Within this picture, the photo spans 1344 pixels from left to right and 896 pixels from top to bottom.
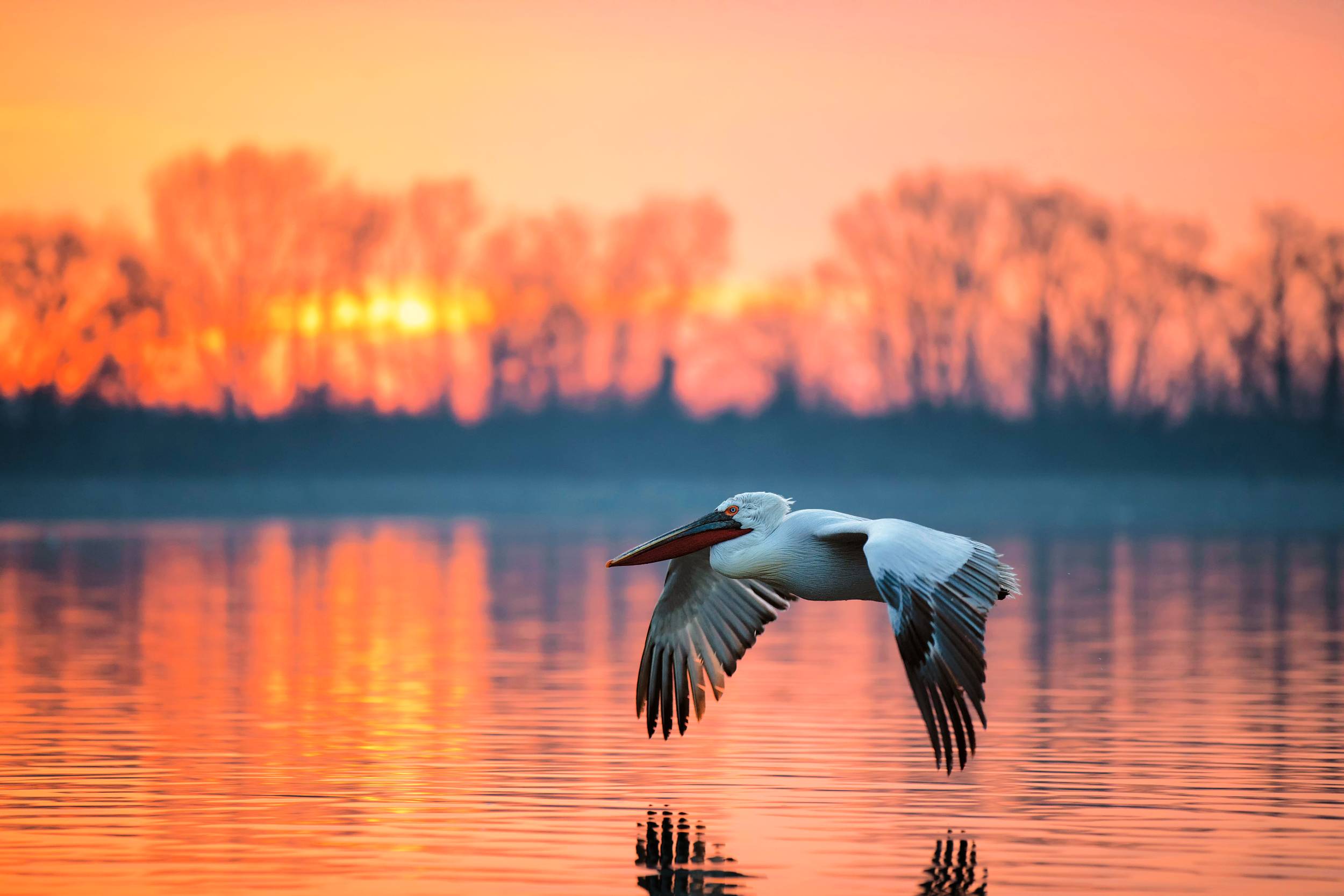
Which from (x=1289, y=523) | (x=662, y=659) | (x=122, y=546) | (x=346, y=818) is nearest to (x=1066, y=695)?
(x=662, y=659)

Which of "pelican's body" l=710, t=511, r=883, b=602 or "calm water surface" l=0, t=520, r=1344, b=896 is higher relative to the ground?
"pelican's body" l=710, t=511, r=883, b=602

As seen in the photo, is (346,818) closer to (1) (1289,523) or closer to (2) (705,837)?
(2) (705,837)

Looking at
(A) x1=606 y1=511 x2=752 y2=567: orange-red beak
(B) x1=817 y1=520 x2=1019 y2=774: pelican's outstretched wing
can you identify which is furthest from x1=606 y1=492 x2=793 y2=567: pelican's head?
(B) x1=817 y1=520 x2=1019 y2=774: pelican's outstretched wing

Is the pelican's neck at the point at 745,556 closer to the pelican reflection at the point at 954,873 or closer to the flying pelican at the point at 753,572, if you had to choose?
the flying pelican at the point at 753,572

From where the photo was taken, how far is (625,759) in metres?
11.8

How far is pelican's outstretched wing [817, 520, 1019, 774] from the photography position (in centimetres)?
845

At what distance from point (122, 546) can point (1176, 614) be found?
96.8ft

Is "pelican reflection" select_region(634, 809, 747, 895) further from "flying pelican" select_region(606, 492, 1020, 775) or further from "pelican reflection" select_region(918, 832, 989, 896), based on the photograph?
"flying pelican" select_region(606, 492, 1020, 775)

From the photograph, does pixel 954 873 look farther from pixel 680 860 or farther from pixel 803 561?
pixel 803 561

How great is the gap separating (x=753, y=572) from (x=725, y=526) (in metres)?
0.38

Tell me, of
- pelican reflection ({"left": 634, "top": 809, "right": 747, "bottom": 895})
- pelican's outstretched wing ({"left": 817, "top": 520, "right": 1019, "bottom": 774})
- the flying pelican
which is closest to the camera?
pelican reflection ({"left": 634, "top": 809, "right": 747, "bottom": 895})

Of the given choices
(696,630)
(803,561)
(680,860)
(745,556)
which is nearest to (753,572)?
(745,556)

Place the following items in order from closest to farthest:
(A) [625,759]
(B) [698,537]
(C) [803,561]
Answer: (C) [803,561] → (B) [698,537] → (A) [625,759]

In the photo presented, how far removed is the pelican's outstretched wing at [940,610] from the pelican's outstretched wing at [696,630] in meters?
1.73
